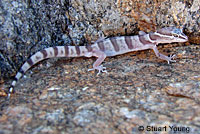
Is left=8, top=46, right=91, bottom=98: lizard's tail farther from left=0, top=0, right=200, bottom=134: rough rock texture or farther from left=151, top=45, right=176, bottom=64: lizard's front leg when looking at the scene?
left=151, top=45, right=176, bottom=64: lizard's front leg

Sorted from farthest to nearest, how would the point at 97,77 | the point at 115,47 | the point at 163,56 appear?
the point at 115,47, the point at 163,56, the point at 97,77

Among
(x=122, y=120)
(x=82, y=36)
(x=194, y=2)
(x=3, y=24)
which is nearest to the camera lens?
(x=122, y=120)

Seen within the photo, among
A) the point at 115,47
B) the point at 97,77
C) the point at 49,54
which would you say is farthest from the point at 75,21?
the point at 97,77

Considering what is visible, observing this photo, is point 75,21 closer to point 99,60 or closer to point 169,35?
point 99,60

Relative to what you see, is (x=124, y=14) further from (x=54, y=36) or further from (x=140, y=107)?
(x=140, y=107)

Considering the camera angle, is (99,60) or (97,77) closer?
(97,77)

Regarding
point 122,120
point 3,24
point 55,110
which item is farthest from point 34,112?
point 3,24

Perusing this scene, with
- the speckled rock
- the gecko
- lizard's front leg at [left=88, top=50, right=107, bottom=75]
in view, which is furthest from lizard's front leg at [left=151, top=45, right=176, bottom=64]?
lizard's front leg at [left=88, top=50, right=107, bottom=75]

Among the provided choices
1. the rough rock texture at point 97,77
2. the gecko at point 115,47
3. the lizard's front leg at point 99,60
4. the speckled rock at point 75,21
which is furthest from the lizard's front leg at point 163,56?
the lizard's front leg at point 99,60
